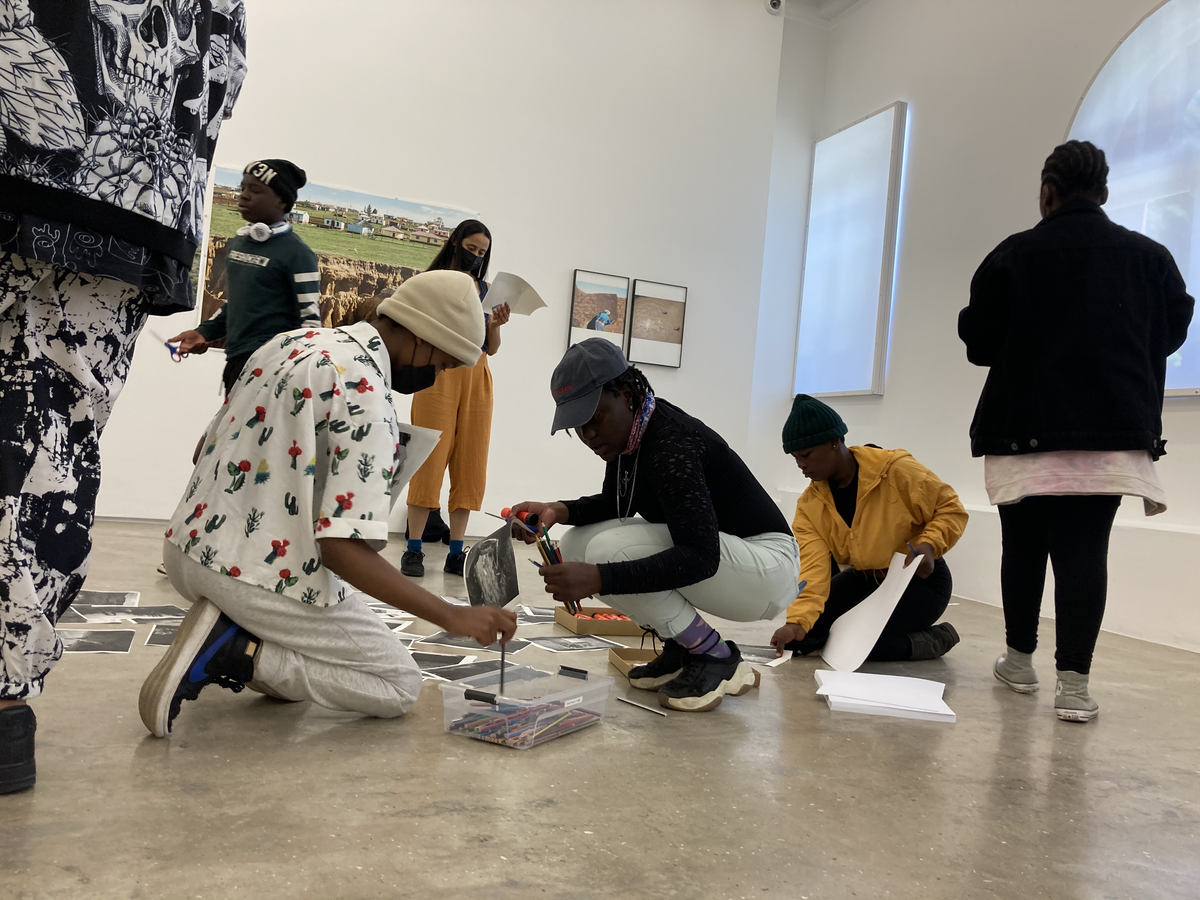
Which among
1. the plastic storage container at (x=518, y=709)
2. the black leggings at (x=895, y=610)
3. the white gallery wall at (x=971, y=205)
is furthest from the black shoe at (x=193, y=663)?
the white gallery wall at (x=971, y=205)

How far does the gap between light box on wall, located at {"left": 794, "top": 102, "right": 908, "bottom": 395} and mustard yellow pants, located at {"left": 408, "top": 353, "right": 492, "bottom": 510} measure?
3.11 metres

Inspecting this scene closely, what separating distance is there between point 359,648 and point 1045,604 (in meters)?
3.52

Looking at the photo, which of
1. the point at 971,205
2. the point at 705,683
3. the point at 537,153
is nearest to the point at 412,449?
the point at 705,683

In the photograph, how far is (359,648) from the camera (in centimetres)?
173

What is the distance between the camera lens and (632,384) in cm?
208

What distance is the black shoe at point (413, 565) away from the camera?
3604mm

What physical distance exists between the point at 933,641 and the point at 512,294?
6.30 ft

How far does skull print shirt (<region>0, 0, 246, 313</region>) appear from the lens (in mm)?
1198

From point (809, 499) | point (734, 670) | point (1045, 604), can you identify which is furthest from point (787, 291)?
point (734, 670)

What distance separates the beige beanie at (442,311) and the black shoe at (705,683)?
0.92 meters

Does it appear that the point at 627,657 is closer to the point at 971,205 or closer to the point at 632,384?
→ the point at 632,384

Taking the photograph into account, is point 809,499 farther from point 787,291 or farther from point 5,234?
point 787,291

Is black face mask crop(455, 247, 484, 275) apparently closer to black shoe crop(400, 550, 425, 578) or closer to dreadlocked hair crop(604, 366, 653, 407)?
black shoe crop(400, 550, 425, 578)

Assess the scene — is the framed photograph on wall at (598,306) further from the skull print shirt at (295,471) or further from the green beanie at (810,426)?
the skull print shirt at (295,471)
